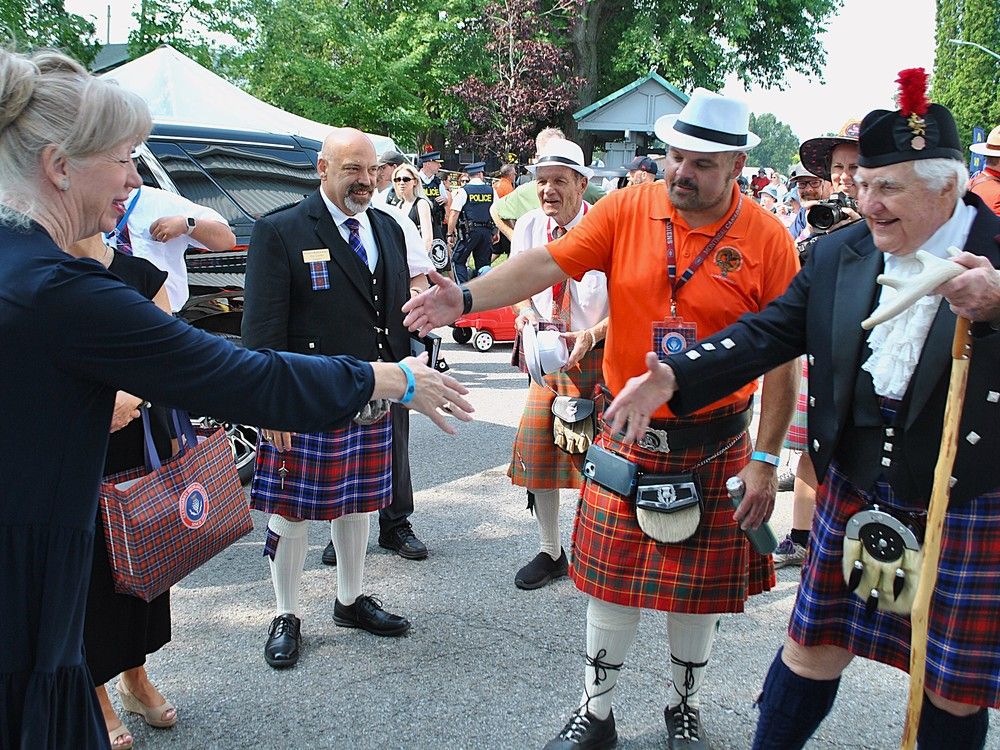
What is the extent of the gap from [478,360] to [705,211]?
24.1ft

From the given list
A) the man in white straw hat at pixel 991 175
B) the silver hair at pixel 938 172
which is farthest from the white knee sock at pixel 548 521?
the man in white straw hat at pixel 991 175

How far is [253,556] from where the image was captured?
461 cm

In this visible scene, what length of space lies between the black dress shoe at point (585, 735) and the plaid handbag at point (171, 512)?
4.14 feet

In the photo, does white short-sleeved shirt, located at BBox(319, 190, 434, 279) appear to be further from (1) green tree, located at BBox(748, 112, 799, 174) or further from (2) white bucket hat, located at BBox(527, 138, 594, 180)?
(1) green tree, located at BBox(748, 112, 799, 174)

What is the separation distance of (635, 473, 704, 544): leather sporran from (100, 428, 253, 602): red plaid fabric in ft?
4.33

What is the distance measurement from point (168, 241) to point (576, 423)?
6.16 feet

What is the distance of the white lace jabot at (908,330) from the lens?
220 centimetres

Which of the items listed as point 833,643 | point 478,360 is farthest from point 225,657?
point 478,360

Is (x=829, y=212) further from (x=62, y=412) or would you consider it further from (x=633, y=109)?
(x=633, y=109)

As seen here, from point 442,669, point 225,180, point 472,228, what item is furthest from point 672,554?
point 472,228

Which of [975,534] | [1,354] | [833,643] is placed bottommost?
[833,643]

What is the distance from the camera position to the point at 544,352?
378 cm

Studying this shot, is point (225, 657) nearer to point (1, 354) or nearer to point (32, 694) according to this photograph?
point (32, 694)

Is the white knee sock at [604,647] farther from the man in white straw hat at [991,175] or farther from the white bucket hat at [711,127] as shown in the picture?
the man in white straw hat at [991,175]
